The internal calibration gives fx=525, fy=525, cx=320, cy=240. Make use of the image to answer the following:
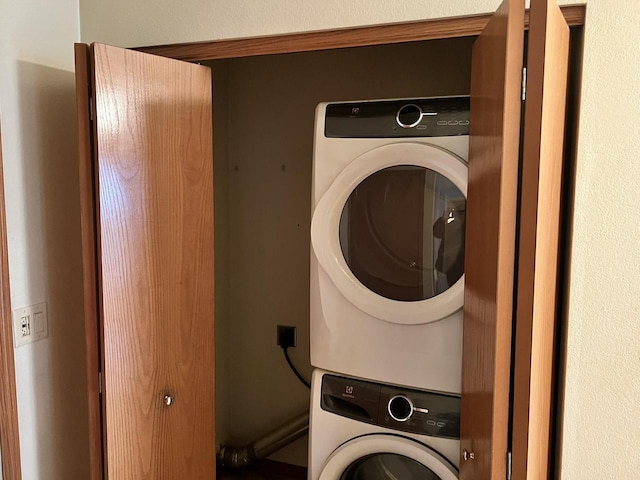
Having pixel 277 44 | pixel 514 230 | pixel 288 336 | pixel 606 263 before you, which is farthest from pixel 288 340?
pixel 514 230

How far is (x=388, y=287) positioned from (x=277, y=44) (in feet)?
2.49

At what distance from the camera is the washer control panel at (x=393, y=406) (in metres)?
1.51

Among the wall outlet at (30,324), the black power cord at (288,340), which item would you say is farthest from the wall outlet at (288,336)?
the wall outlet at (30,324)

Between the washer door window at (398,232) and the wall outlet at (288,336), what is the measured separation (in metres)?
0.97

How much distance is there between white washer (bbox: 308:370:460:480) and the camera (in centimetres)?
151

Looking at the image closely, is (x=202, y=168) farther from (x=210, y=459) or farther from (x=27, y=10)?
(x=210, y=459)

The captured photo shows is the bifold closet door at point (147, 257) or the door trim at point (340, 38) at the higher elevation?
the door trim at point (340, 38)

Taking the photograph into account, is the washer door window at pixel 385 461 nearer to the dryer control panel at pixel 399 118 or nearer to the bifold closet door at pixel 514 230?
the bifold closet door at pixel 514 230

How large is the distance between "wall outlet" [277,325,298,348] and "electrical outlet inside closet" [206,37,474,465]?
0.8 inches

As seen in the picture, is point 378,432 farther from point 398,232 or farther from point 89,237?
point 89,237

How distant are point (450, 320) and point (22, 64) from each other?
1.38m

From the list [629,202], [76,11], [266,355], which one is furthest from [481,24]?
[266,355]

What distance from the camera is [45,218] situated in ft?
5.01

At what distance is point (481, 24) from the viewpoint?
125cm
